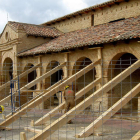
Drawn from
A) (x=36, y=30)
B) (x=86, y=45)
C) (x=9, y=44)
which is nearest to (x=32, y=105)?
(x=86, y=45)

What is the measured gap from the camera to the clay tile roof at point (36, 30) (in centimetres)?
1890

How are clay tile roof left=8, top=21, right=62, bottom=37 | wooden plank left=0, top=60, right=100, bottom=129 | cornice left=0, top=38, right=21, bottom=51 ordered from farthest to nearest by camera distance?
clay tile roof left=8, top=21, right=62, bottom=37 → cornice left=0, top=38, right=21, bottom=51 → wooden plank left=0, top=60, right=100, bottom=129

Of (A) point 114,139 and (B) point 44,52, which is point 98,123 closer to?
(A) point 114,139

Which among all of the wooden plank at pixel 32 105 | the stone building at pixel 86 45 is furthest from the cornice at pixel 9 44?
the wooden plank at pixel 32 105

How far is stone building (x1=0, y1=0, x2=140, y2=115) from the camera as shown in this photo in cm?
1228

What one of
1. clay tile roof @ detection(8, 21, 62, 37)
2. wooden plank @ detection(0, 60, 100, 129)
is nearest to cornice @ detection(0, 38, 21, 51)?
clay tile roof @ detection(8, 21, 62, 37)

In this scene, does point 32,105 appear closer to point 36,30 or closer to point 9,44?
point 36,30

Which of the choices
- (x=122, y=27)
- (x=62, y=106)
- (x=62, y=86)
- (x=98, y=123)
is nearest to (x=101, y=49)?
(x=122, y=27)

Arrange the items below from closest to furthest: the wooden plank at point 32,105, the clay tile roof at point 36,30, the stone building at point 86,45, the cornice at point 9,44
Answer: the wooden plank at point 32,105 < the stone building at point 86,45 < the cornice at point 9,44 < the clay tile roof at point 36,30

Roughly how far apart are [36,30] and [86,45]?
7833mm

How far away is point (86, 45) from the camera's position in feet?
42.6

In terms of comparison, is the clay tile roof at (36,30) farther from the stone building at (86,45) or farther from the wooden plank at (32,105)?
the wooden plank at (32,105)

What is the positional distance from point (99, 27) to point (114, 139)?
9.10 meters

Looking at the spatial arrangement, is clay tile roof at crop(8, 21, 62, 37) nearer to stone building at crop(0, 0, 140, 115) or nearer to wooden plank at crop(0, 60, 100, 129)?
stone building at crop(0, 0, 140, 115)
